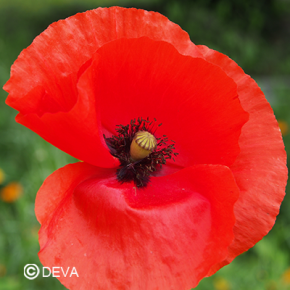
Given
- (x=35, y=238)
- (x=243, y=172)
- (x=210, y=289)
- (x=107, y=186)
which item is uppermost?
(x=243, y=172)

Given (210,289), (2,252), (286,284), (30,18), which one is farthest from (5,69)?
(286,284)

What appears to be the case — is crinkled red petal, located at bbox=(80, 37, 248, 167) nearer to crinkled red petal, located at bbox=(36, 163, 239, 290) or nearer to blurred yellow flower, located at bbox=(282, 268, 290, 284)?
crinkled red petal, located at bbox=(36, 163, 239, 290)

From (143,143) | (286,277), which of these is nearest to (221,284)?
(286,277)

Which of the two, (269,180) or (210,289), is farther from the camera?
(210,289)

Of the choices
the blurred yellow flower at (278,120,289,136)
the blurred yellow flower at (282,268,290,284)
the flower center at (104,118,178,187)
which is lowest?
the blurred yellow flower at (282,268,290,284)

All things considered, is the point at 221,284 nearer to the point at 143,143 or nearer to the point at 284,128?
the point at 143,143

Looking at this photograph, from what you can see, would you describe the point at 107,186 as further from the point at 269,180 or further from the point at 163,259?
the point at 269,180

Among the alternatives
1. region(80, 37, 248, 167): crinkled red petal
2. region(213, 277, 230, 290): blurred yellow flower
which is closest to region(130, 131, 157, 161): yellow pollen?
region(80, 37, 248, 167): crinkled red petal
